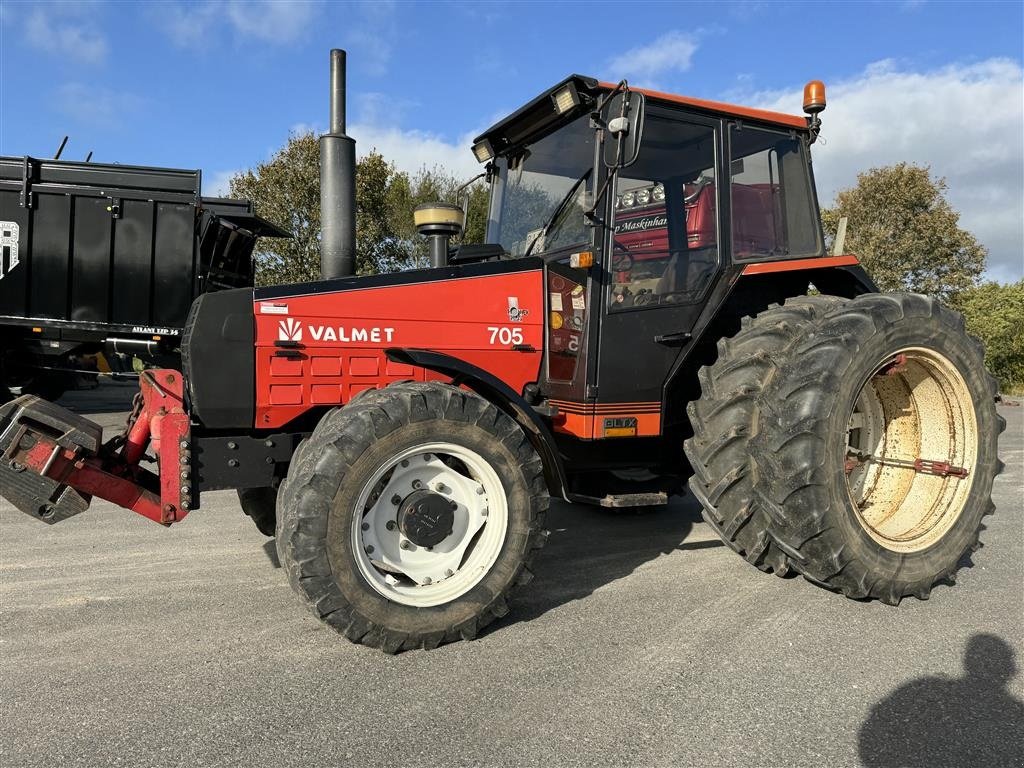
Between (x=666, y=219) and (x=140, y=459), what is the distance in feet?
10.0

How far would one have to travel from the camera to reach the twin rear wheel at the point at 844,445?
329cm

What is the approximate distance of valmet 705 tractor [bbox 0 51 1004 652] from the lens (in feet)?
10.0

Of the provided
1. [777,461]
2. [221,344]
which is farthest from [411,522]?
[777,461]

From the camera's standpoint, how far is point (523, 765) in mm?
2227

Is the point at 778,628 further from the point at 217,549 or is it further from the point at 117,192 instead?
the point at 117,192

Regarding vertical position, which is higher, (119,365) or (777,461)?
(119,365)

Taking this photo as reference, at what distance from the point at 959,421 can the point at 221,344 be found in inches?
153

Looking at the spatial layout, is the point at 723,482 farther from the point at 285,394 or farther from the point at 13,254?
the point at 13,254

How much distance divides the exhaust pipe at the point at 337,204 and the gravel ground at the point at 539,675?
2.10 m

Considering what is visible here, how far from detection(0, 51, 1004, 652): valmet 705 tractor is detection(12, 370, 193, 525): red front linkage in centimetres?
1

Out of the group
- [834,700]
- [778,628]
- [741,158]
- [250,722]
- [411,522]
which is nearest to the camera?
[250,722]

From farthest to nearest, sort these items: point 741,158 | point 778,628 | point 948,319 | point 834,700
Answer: point 741,158 < point 948,319 < point 778,628 < point 834,700

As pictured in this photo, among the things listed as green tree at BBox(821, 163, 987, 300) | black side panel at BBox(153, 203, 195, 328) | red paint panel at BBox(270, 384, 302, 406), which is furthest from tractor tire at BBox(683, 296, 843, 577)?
green tree at BBox(821, 163, 987, 300)

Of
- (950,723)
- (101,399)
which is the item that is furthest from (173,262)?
(950,723)
